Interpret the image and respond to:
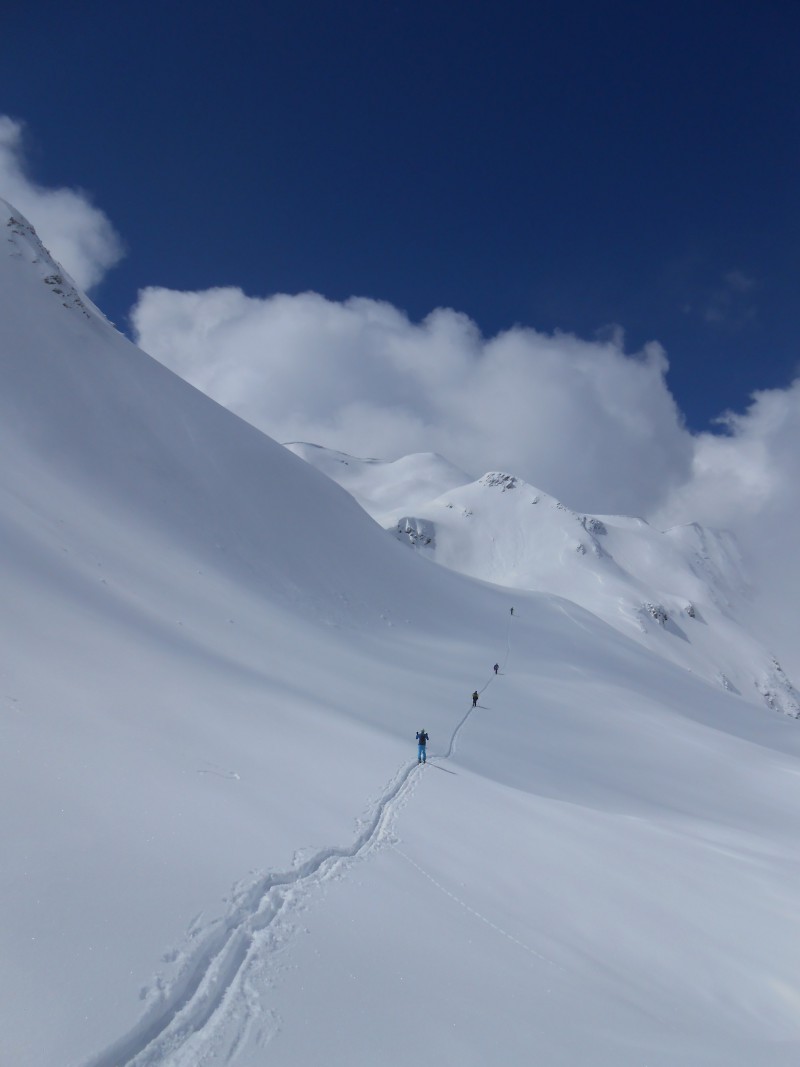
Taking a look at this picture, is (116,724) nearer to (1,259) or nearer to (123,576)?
(123,576)

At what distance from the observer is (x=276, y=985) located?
19.1ft

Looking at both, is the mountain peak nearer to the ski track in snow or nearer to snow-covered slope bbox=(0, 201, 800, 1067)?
snow-covered slope bbox=(0, 201, 800, 1067)

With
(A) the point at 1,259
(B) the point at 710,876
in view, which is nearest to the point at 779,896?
(B) the point at 710,876

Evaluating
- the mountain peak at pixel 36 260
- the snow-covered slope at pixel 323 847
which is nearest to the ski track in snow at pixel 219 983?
the snow-covered slope at pixel 323 847

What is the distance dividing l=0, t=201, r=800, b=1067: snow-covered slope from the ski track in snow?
0.03 metres

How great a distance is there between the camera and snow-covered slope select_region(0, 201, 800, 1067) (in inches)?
216

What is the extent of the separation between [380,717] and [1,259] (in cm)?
5128

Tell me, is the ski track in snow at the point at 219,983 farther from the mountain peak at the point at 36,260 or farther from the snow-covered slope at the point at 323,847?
the mountain peak at the point at 36,260

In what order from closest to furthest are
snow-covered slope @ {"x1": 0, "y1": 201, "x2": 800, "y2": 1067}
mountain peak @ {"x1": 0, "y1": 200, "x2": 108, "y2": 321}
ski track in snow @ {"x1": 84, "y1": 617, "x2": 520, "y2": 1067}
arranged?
1. ski track in snow @ {"x1": 84, "y1": 617, "x2": 520, "y2": 1067}
2. snow-covered slope @ {"x1": 0, "y1": 201, "x2": 800, "y2": 1067}
3. mountain peak @ {"x1": 0, "y1": 200, "x2": 108, "y2": 321}

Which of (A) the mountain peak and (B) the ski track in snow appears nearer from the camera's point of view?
(B) the ski track in snow

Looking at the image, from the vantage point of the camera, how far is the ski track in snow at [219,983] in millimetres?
4777

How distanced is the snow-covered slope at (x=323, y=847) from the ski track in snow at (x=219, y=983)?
0.09 ft

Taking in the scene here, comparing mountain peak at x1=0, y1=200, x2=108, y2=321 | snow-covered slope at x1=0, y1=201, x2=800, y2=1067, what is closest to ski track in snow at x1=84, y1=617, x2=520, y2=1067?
snow-covered slope at x1=0, y1=201, x2=800, y2=1067

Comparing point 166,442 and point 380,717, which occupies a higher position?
point 166,442
